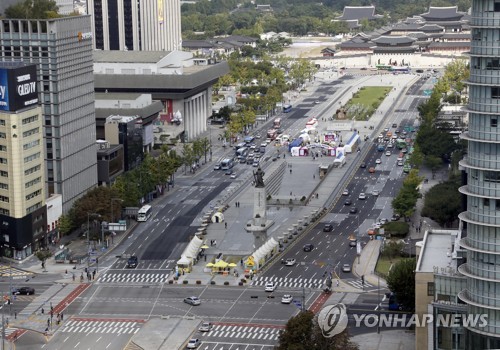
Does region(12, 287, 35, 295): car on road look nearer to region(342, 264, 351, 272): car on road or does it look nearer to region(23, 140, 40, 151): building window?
region(23, 140, 40, 151): building window

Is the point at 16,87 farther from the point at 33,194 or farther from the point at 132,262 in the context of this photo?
the point at 132,262

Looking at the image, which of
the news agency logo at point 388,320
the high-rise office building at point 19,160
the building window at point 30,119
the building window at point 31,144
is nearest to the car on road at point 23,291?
the high-rise office building at point 19,160

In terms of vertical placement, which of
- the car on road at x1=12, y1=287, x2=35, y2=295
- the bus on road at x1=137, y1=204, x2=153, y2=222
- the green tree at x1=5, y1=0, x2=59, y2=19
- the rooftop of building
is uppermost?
the green tree at x1=5, y1=0, x2=59, y2=19

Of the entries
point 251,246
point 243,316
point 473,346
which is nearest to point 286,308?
point 243,316

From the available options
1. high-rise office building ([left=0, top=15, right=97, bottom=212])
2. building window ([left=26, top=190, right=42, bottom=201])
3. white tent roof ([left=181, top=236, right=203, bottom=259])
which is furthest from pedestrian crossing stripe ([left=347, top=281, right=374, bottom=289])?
Answer: high-rise office building ([left=0, top=15, right=97, bottom=212])

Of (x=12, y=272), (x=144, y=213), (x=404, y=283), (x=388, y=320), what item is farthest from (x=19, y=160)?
Result: (x=404, y=283)

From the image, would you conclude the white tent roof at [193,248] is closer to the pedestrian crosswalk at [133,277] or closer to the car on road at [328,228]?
the pedestrian crosswalk at [133,277]

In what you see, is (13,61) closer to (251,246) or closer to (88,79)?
(88,79)
